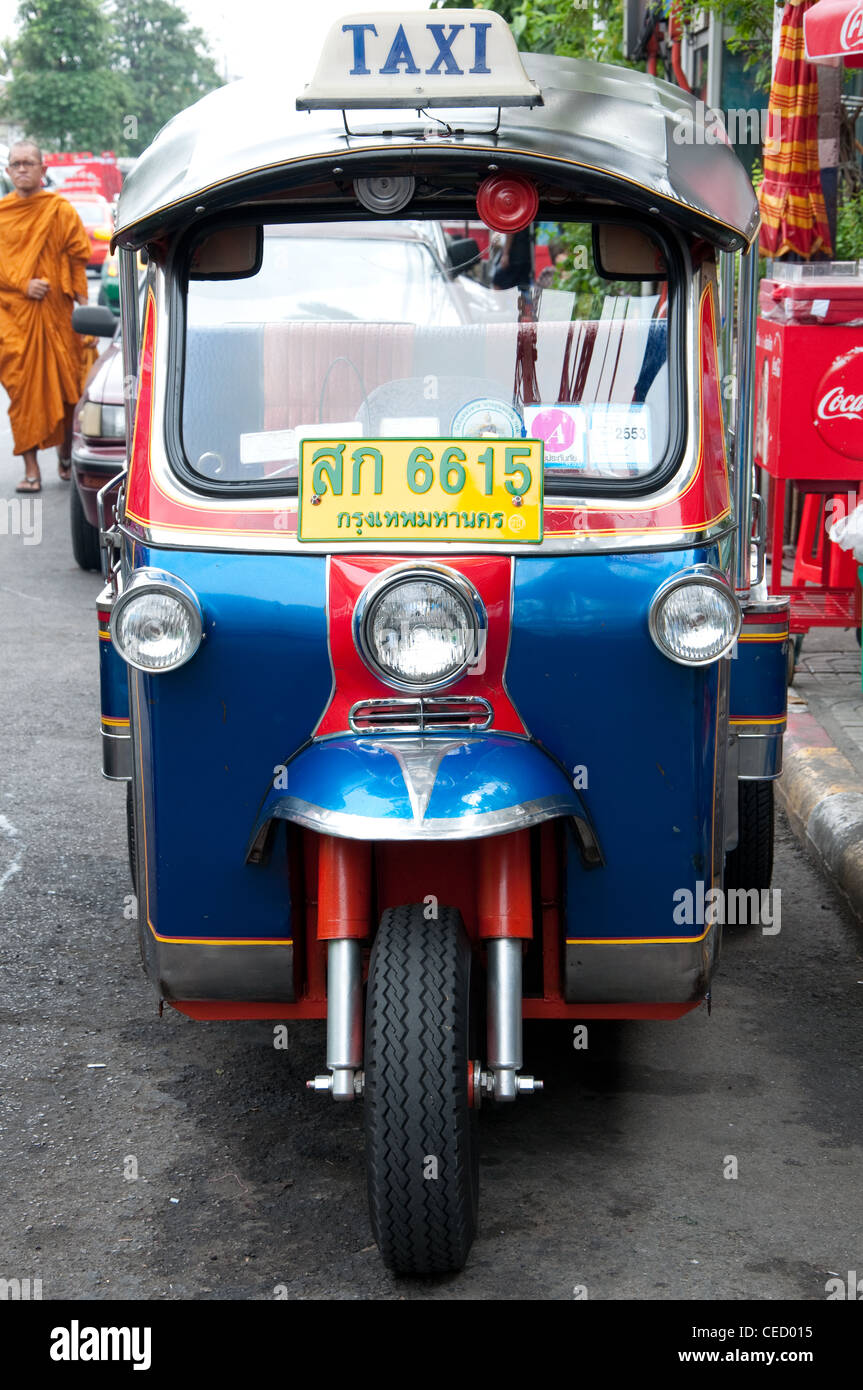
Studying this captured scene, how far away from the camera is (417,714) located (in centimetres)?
303

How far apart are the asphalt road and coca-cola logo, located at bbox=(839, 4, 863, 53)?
2.62 m

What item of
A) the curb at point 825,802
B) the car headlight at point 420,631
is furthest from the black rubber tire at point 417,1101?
the curb at point 825,802

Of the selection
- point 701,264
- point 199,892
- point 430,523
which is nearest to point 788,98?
point 701,264

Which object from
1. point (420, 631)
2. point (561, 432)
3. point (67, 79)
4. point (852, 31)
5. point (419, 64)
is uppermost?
point (67, 79)

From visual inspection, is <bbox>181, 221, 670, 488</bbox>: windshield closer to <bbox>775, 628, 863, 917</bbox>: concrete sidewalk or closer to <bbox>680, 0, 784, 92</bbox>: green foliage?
<bbox>775, 628, 863, 917</bbox>: concrete sidewalk

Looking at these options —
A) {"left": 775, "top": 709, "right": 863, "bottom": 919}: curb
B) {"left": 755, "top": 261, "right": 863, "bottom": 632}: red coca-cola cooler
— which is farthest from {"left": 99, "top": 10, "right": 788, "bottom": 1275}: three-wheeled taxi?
{"left": 755, "top": 261, "right": 863, "bottom": 632}: red coca-cola cooler

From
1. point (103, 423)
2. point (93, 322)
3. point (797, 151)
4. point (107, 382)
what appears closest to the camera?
point (797, 151)

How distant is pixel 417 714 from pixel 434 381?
721mm

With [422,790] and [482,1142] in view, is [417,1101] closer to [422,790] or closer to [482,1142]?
[422,790]

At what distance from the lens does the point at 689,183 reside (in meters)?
3.11

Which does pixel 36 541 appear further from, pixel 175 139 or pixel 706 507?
pixel 706 507

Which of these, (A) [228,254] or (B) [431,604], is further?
(A) [228,254]

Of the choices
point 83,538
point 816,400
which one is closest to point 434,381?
point 816,400

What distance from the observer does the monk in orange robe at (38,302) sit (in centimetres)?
1052
